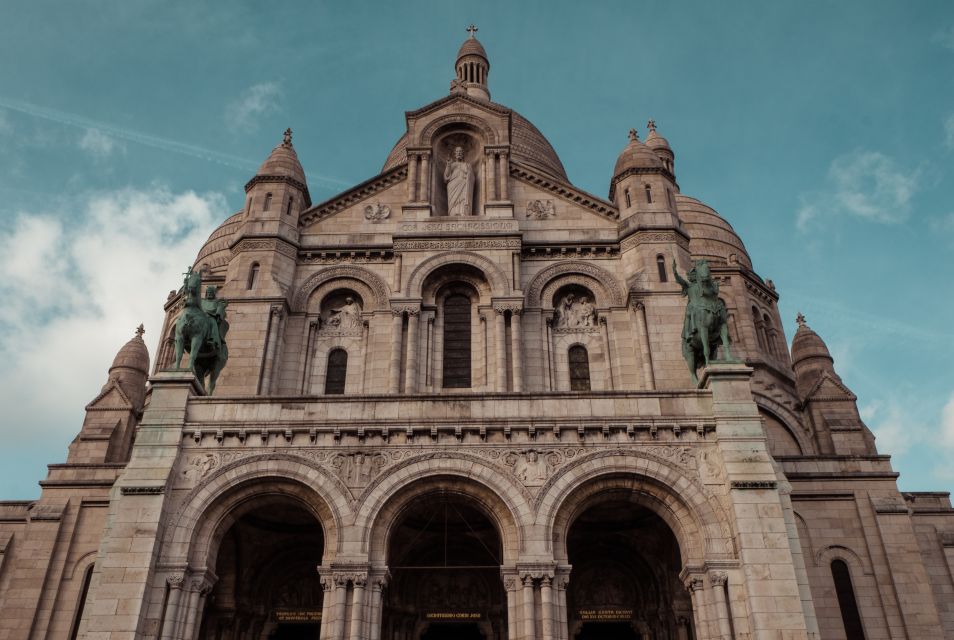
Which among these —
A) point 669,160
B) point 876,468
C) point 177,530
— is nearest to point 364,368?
point 177,530

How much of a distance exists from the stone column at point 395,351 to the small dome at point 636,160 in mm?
9777

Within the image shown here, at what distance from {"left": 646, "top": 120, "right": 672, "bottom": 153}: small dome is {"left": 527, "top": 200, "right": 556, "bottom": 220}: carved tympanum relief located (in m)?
18.9

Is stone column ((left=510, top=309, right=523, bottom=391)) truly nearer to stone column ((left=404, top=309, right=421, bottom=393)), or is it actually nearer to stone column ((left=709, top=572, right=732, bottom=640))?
stone column ((left=404, top=309, right=421, bottom=393))

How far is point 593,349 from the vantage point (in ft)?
91.3

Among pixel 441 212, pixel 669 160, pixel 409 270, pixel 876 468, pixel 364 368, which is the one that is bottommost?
pixel 876 468

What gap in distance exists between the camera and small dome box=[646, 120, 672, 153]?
157ft

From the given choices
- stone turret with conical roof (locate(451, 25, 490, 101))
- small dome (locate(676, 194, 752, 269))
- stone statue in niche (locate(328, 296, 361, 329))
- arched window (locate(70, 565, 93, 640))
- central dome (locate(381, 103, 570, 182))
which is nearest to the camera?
arched window (locate(70, 565, 93, 640))

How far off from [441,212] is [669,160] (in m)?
21.5

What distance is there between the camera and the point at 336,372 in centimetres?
2781

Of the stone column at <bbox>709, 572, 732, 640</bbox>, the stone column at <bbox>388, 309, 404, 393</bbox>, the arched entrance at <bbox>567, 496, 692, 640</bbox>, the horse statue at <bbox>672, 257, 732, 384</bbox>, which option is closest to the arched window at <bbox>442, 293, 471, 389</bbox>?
the stone column at <bbox>388, 309, 404, 393</bbox>

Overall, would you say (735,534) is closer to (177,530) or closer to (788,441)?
(177,530)

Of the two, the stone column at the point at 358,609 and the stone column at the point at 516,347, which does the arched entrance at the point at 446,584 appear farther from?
the stone column at the point at 516,347

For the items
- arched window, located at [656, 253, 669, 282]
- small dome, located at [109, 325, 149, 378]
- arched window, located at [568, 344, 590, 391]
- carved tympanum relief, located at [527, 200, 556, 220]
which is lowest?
arched window, located at [568, 344, 590, 391]

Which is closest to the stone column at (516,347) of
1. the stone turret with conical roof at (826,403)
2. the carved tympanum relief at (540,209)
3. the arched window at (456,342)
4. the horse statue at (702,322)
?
the arched window at (456,342)
